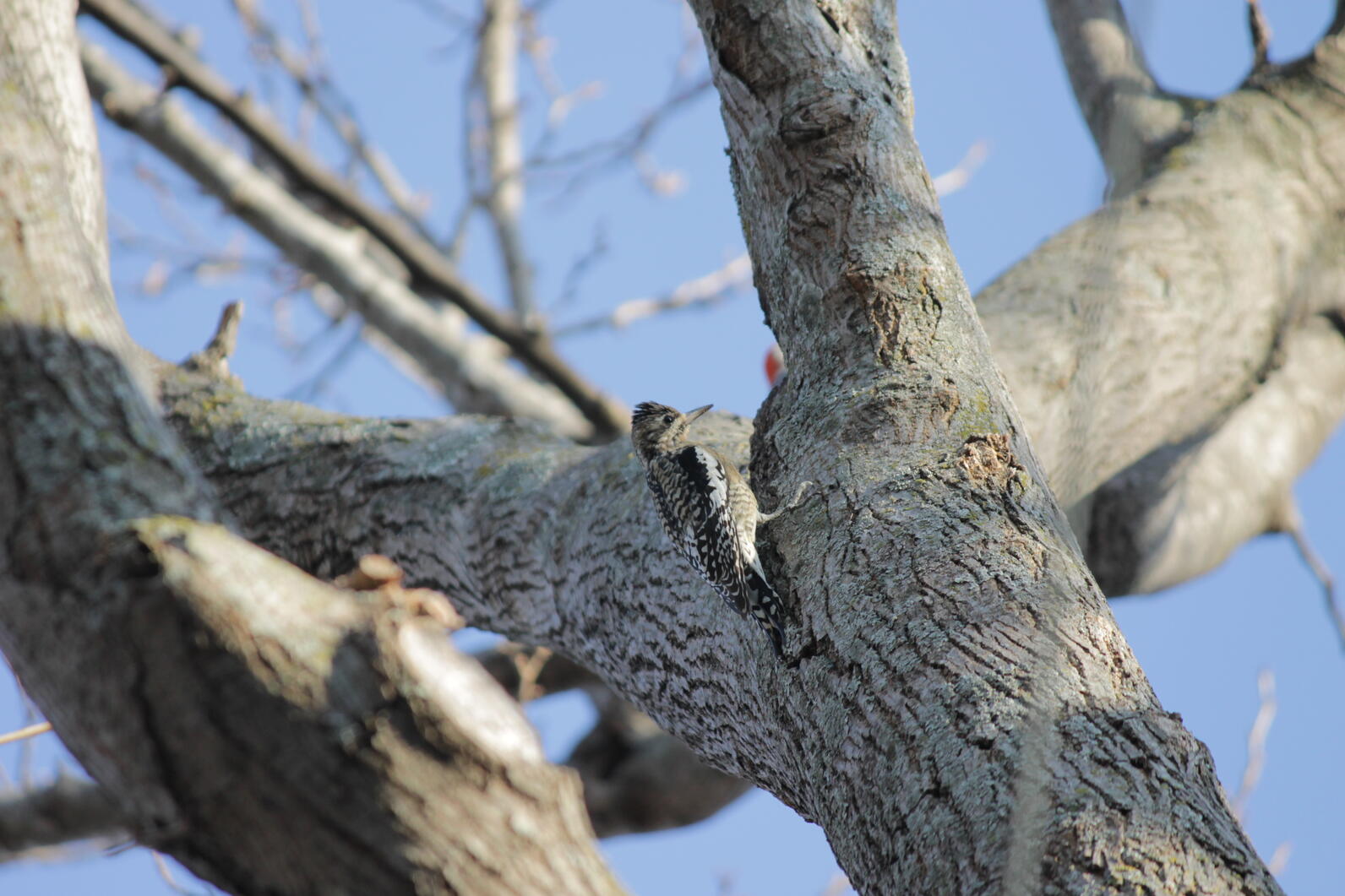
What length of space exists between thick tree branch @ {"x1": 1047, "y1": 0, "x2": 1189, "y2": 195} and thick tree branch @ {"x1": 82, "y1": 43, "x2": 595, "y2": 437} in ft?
10.3

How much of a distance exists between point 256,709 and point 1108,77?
15.8 ft

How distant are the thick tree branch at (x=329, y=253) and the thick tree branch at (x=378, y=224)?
0.67 metres

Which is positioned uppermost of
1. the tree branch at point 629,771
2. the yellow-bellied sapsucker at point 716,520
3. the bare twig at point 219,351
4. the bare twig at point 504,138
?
the bare twig at point 504,138

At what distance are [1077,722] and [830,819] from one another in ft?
1.78

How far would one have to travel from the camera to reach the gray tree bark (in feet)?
5.20

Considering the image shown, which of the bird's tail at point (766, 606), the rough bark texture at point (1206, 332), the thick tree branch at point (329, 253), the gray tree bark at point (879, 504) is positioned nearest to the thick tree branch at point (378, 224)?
the thick tree branch at point (329, 253)

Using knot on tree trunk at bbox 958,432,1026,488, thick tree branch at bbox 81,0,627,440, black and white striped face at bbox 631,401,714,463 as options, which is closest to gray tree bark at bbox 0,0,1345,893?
knot on tree trunk at bbox 958,432,1026,488

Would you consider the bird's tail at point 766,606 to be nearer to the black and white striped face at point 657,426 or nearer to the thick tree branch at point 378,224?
the black and white striped face at point 657,426

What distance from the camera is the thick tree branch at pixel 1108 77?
4852 mm

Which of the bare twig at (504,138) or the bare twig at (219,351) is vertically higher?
the bare twig at (504,138)

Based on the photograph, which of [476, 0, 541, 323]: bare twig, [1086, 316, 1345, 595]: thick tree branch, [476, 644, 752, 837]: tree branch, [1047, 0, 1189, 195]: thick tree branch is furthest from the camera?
[476, 0, 541, 323]: bare twig

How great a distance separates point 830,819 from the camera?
207cm

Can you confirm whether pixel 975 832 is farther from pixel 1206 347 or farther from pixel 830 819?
pixel 1206 347

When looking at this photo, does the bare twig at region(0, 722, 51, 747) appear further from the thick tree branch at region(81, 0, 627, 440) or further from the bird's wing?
the thick tree branch at region(81, 0, 627, 440)
